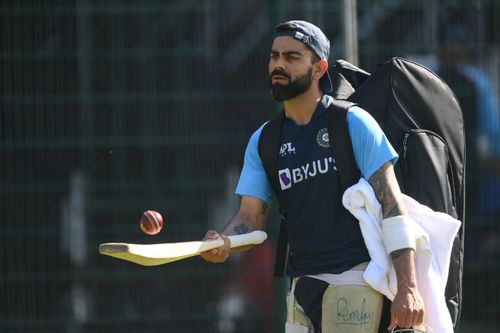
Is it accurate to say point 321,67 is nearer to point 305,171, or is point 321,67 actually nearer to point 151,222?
point 305,171

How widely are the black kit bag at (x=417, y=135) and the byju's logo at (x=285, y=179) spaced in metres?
0.05

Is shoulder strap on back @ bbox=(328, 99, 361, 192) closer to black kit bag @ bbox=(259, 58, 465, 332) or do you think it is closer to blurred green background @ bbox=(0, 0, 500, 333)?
black kit bag @ bbox=(259, 58, 465, 332)

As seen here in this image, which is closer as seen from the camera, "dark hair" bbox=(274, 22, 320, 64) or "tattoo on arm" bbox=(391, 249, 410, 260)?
"tattoo on arm" bbox=(391, 249, 410, 260)

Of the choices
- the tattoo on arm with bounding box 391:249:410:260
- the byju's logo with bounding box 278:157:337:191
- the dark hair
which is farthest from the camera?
the dark hair

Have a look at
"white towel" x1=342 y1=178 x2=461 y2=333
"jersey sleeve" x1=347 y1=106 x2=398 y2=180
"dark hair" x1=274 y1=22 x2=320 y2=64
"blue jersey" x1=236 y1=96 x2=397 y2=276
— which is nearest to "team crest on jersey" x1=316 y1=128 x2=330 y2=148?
"blue jersey" x1=236 y1=96 x2=397 y2=276

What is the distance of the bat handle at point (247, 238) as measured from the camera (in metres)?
5.33

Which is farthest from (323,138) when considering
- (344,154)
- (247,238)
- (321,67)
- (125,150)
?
(125,150)

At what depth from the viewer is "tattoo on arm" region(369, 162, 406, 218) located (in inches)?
197

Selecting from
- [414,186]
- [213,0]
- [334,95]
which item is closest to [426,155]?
[414,186]

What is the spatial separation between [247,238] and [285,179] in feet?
1.12

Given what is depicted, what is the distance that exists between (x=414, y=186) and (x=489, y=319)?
4.17 m

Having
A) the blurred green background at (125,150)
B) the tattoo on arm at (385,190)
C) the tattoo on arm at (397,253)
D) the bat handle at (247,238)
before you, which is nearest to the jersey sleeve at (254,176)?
the bat handle at (247,238)

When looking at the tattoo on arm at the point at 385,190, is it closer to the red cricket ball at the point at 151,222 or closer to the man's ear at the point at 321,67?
the man's ear at the point at 321,67

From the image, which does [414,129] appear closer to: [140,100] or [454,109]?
[454,109]
